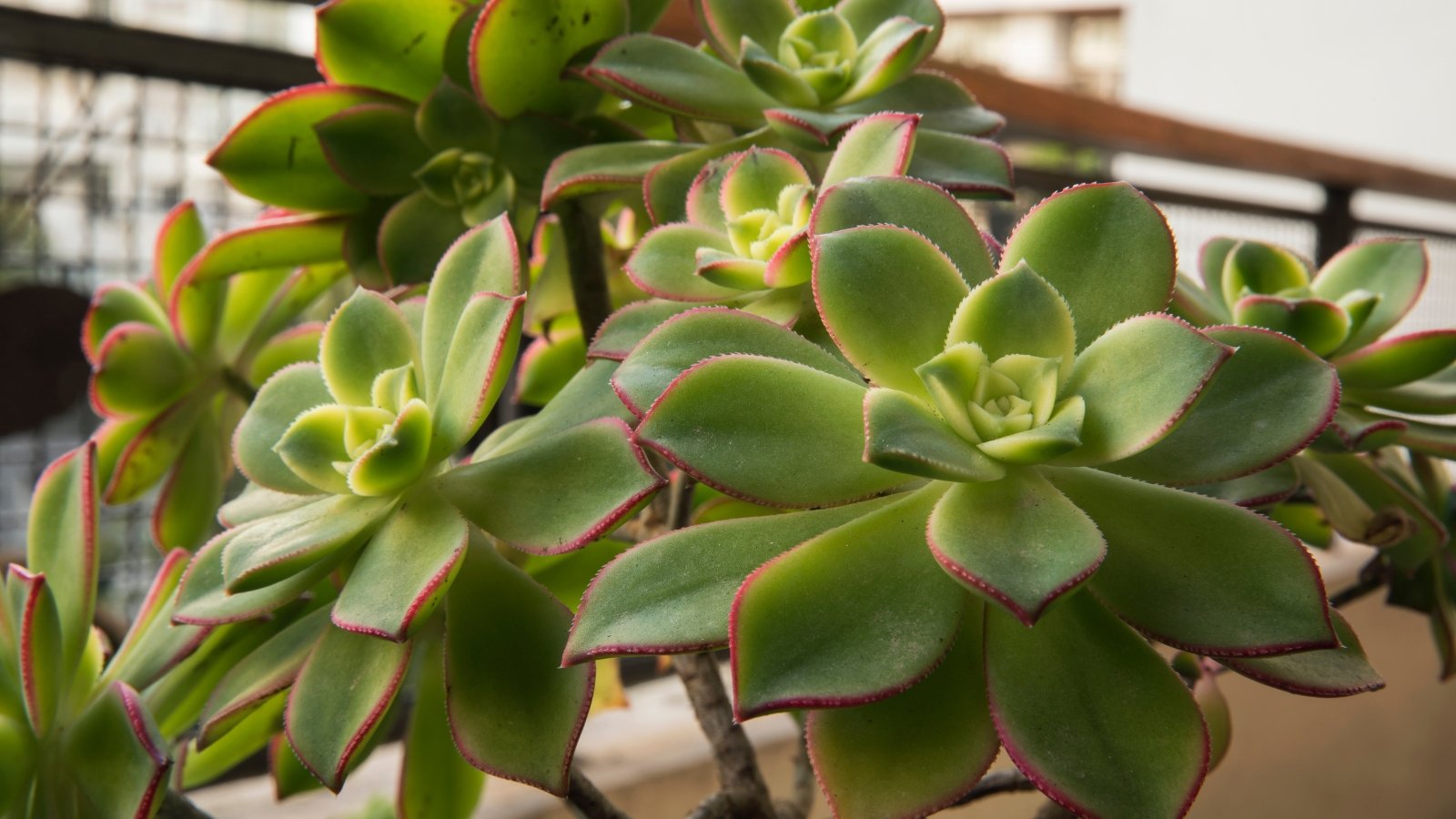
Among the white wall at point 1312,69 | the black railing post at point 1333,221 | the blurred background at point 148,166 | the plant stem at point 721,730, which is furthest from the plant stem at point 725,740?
the white wall at point 1312,69

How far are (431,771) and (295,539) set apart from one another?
0.15 metres

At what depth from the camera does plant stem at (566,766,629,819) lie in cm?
44

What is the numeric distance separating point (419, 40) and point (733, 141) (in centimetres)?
15

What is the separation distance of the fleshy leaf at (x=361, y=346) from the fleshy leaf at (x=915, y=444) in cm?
19

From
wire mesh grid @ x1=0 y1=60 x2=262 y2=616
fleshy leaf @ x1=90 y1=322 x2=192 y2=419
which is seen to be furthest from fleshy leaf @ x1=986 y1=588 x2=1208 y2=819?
wire mesh grid @ x1=0 y1=60 x2=262 y2=616

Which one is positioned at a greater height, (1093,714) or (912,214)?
(912,214)

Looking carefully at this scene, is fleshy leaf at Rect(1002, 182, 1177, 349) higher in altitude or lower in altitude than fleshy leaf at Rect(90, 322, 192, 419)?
higher

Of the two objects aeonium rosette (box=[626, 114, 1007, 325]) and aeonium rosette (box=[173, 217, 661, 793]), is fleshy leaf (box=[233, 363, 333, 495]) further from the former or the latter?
aeonium rosette (box=[626, 114, 1007, 325])

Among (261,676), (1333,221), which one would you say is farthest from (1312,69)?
(261,676)

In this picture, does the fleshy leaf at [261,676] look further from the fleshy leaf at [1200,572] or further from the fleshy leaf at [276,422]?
the fleshy leaf at [1200,572]

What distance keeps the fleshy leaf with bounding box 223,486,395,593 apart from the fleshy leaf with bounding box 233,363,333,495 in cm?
1

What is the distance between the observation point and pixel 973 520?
32 centimetres

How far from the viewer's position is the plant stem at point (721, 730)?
52 cm

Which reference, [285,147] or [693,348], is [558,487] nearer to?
[693,348]
